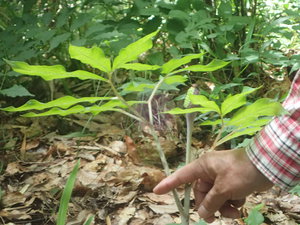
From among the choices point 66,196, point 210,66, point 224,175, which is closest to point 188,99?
point 210,66

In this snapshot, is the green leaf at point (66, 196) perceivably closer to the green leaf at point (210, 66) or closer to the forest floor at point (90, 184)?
the forest floor at point (90, 184)

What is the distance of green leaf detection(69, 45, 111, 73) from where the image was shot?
1.73 feet

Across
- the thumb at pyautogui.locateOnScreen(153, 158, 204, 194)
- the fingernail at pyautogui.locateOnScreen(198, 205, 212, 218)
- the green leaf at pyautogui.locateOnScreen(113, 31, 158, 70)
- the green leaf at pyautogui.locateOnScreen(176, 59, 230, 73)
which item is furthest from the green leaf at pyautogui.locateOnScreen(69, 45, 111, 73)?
the fingernail at pyautogui.locateOnScreen(198, 205, 212, 218)

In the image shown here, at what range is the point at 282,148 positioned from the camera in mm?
664

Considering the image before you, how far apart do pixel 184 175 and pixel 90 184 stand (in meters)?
0.87

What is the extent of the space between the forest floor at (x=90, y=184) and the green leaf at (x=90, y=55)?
85 cm

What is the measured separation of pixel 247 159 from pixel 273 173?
0.05 m

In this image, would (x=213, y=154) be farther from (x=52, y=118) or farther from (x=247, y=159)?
(x=52, y=118)

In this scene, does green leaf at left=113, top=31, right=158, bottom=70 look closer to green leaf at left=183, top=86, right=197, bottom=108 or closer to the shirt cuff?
green leaf at left=183, top=86, right=197, bottom=108

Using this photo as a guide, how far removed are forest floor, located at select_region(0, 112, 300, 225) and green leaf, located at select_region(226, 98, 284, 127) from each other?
0.75m

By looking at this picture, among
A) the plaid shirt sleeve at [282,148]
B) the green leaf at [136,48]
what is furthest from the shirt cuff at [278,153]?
the green leaf at [136,48]

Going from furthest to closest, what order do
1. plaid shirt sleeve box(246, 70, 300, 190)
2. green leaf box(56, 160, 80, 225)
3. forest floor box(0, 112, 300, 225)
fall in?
forest floor box(0, 112, 300, 225) → green leaf box(56, 160, 80, 225) → plaid shirt sleeve box(246, 70, 300, 190)

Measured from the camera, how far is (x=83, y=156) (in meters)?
1.72

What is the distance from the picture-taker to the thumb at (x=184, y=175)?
67 centimetres
